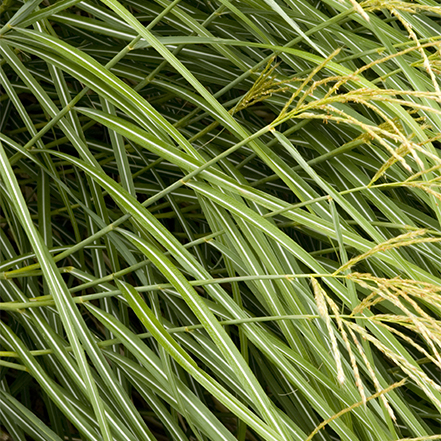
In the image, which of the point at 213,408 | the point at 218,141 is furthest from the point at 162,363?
the point at 213,408

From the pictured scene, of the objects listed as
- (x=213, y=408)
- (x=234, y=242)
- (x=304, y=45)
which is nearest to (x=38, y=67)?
(x=304, y=45)

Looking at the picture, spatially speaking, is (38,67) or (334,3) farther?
(38,67)

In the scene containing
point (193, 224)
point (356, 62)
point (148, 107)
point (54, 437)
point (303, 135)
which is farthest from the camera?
point (193, 224)

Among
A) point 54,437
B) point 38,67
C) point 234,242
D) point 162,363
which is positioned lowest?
point 54,437

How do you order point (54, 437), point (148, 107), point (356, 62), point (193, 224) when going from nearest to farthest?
point (148, 107) < point (54, 437) < point (356, 62) < point (193, 224)

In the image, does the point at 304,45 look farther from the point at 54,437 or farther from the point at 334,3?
the point at 54,437

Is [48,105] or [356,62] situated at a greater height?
[356,62]
